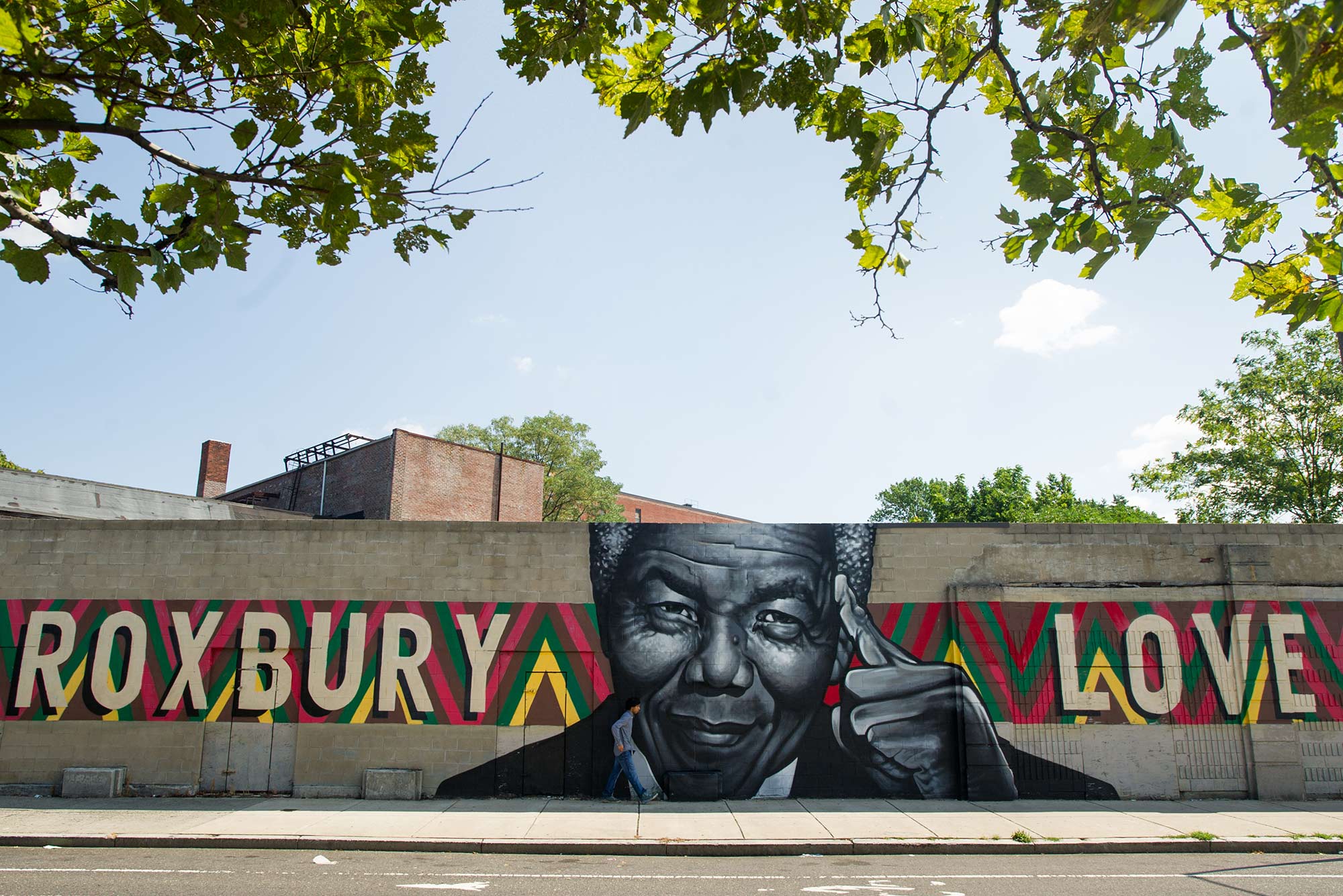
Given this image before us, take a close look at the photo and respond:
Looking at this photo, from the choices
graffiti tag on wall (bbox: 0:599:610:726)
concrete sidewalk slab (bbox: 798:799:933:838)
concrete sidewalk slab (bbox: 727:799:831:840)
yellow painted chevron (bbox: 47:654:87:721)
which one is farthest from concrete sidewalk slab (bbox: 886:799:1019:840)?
yellow painted chevron (bbox: 47:654:87:721)

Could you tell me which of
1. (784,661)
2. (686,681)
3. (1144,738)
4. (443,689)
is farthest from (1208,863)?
(443,689)

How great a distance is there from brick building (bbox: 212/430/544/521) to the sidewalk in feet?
62.2

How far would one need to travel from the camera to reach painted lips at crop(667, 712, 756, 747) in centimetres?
1392

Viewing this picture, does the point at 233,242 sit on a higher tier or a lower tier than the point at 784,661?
higher

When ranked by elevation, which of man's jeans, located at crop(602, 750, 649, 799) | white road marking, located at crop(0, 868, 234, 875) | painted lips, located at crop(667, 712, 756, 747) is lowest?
white road marking, located at crop(0, 868, 234, 875)

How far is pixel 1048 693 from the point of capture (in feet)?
45.7

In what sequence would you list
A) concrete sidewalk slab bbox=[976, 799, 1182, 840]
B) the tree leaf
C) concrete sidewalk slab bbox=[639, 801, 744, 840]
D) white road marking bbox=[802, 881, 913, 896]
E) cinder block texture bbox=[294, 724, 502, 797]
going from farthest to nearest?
cinder block texture bbox=[294, 724, 502, 797]
concrete sidewalk slab bbox=[976, 799, 1182, 840]
concrete sidewalk slab bbox=[639, 801, 744, 840]
white road marking bbox=[802, 881, 913, 896]
the tree leaf

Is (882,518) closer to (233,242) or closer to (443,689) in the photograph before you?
(443,689)

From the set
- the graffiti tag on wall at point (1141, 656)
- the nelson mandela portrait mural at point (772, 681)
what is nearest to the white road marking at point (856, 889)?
the nelson mandela portrait mural at point (772, 681)

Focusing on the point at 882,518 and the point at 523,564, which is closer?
the point at 523,564

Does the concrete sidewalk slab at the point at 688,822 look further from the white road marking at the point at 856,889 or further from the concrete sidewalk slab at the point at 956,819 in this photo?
the concrete sidewalk slab at the point at 956,819

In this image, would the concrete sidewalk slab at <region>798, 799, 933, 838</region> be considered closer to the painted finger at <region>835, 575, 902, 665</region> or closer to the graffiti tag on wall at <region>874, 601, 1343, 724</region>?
the painted finger at <region>835, 575, 902, 665</region>

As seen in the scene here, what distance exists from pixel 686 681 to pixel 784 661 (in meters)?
1.59

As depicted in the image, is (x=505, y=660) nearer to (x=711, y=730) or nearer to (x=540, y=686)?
(x=540, y=686)
